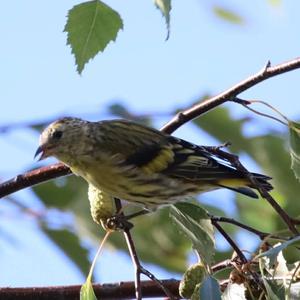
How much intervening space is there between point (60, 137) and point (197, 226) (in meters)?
0.77

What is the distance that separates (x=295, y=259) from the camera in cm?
270

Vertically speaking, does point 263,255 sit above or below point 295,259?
above

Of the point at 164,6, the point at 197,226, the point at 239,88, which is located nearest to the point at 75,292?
the point at 197,226

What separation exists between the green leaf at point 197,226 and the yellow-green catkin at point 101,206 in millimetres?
170

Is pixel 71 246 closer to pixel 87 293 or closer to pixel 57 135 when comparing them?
pixel 57 135

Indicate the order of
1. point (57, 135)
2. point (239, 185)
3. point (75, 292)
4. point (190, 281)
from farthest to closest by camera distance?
point (57, 135) < point (239, 185) < point (75, 292) < point (190, 281)

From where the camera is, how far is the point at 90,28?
2449mm

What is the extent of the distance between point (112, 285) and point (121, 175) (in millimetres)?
441

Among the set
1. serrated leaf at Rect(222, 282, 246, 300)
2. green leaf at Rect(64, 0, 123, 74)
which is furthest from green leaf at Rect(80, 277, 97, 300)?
green leaf at Rect(64, 0, 123, 74)

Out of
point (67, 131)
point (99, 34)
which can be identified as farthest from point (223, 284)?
point (67, 131)

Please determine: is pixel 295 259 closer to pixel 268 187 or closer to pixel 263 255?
pixel 268 187

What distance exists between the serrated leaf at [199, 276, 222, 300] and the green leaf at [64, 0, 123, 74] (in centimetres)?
59

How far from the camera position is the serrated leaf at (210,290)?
6.82ft

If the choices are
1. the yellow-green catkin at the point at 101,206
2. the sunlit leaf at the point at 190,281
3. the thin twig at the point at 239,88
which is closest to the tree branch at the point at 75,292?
the yellow-green catkin at the point at 101,206
